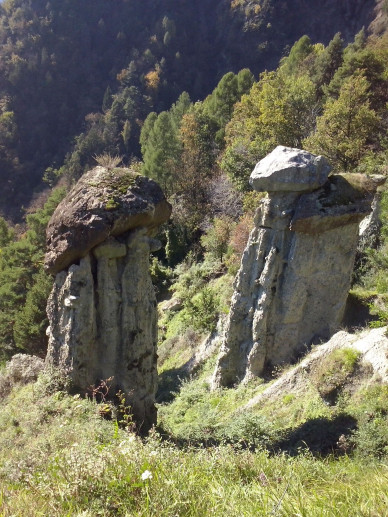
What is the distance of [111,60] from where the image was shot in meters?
76.1

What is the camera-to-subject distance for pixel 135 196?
325 inches

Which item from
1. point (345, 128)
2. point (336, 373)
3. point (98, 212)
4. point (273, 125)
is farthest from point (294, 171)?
point (273, 125)

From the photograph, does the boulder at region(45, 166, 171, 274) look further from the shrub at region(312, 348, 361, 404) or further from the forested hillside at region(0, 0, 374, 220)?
the forested hillside at region(0, 0, 374, 220)

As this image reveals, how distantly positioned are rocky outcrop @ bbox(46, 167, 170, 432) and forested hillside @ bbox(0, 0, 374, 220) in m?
49.8

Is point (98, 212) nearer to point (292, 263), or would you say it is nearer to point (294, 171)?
point (294, 171)

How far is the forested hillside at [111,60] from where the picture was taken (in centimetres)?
6016

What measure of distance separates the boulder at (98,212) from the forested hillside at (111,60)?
49.6m

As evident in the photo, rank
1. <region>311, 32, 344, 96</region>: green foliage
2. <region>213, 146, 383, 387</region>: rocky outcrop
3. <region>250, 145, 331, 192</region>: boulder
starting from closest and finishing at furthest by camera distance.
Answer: <region>250, 145, 331, 192</region>: boulder → <region>213, 146, 383, 387</region>: rocky outcrop → <region>311, 32, 344, 96</region>: green foliage

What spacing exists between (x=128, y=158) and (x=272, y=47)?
3196 cm

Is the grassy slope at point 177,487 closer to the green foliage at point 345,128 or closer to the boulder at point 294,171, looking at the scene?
the boulder at point 294,171

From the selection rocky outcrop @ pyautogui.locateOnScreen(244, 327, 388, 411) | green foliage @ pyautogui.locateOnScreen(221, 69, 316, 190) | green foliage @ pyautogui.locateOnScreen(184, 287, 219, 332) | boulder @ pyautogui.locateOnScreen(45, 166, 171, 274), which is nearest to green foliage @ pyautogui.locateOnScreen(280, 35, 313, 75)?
green foliage @ pyautogui.locateOnScreen(221, 69, 316, 190)

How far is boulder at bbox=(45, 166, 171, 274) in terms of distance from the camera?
26.1 ft

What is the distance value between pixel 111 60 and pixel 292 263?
77.8 metres

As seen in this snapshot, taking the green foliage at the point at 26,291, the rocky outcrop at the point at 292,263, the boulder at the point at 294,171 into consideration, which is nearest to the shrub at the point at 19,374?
the rocky outcrop at the point at 292,263
